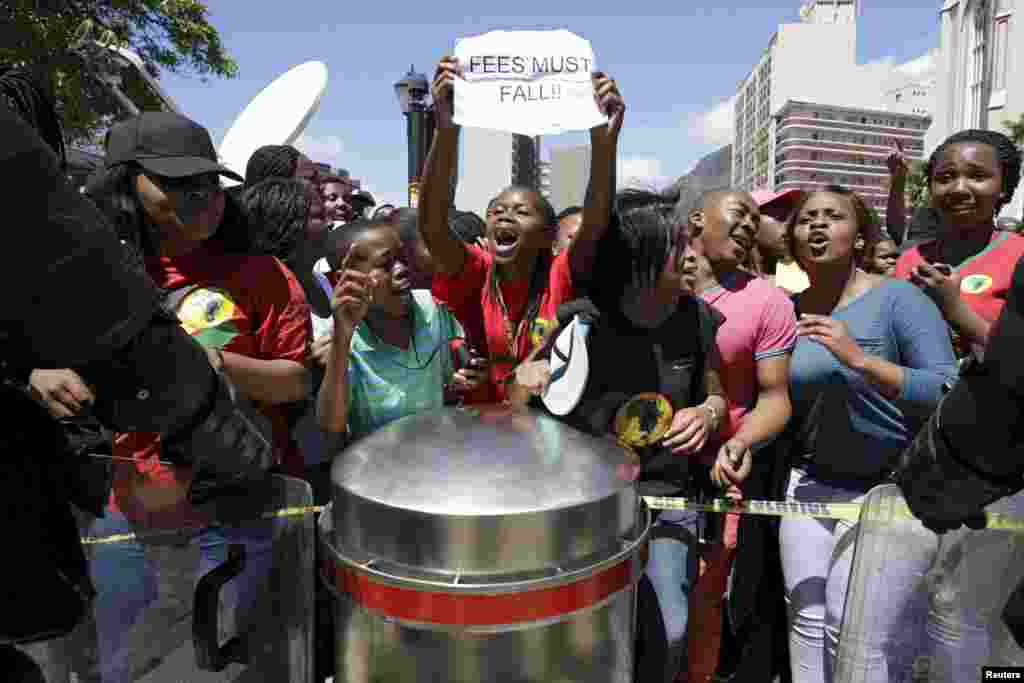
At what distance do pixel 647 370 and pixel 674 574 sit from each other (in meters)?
0.59

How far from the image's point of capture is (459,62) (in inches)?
78.4

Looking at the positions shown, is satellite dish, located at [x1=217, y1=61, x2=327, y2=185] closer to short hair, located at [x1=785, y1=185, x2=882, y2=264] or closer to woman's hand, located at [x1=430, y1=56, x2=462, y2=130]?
woman's hand, located at [x1=430, y1=56, x2=462, y2=130]

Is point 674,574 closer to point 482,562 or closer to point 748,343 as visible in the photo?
point 748,343

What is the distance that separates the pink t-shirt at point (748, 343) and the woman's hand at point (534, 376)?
0.71 m

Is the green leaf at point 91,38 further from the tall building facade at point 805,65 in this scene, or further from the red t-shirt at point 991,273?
the tall building facade at point 805,65

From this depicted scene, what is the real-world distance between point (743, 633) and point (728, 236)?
144cm

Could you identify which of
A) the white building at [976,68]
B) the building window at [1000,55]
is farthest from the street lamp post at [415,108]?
the building window at [1000,55]

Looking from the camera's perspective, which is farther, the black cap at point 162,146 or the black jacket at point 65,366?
the black cap at point 162,146

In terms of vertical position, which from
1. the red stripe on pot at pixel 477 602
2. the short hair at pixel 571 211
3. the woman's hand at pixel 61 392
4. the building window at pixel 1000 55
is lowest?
the red stripe on pot at pixel 477 602

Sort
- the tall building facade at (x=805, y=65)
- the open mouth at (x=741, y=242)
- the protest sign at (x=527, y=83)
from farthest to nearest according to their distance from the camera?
the tall building facade at (x=805, y=65), the open mouth at (x=741, y=242), the protest sign at (x=527, y=83)

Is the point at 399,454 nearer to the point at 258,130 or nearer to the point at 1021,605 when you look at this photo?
the point at 1021,605

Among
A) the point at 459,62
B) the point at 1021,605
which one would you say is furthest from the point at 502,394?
Answer: the point at 1021,605

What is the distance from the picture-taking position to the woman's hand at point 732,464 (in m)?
2.16

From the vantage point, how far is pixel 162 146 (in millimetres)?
1819
